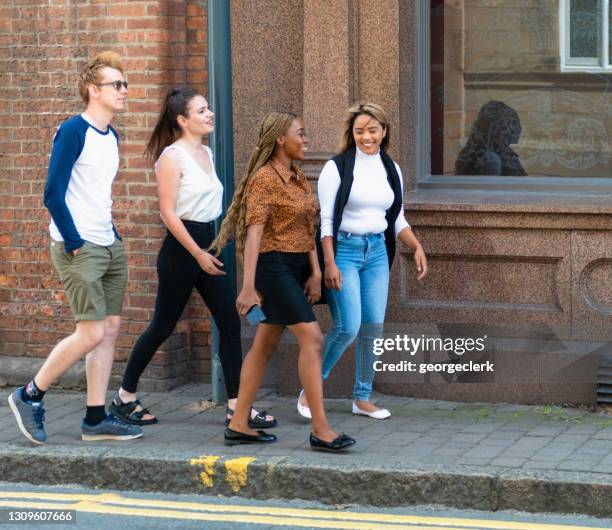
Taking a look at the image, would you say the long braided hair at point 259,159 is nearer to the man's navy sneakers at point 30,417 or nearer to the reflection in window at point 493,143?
the man's navy sneakers at point 30,417

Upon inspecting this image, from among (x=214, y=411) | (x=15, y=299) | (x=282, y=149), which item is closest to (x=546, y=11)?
(x=282, y=149)

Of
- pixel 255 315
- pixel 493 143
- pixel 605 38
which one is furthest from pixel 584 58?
pixel 255 315

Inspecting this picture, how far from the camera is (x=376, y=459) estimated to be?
270 inches

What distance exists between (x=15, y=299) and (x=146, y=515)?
3.22m

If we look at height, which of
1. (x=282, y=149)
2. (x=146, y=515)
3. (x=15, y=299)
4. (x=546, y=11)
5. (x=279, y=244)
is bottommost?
(x=146, y=515)

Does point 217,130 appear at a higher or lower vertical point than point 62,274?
higher

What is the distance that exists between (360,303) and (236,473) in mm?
1445

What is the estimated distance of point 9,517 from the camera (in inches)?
255

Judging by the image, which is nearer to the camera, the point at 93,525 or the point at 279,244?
the point at 93,525

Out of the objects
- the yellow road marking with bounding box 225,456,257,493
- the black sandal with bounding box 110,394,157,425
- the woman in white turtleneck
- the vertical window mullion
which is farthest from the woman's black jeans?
the vertical window mullion

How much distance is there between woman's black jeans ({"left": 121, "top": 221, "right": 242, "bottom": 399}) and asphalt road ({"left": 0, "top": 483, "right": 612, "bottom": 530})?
114cm

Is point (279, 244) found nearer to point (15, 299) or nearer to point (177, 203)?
point (177, 203)

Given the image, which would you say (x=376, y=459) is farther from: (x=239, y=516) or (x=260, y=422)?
(x=260, y=422)

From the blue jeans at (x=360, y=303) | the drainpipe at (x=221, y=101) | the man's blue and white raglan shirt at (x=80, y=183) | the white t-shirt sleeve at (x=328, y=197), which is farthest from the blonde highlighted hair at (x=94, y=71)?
the blue jeans at (x=360, y=303)
